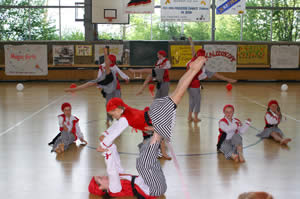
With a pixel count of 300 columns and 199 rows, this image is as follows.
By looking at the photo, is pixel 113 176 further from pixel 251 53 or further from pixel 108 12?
pixel 251 53

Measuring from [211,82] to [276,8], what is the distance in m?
5.30

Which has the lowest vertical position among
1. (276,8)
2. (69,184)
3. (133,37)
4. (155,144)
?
(69,184)

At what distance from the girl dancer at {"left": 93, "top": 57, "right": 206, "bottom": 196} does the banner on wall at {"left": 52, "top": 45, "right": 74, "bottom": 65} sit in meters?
14.8

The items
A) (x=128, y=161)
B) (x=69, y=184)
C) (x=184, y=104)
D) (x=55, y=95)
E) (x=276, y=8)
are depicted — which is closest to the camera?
(x=69, y=184)

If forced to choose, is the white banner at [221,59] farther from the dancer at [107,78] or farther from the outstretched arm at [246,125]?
the outstretched arm at [246,125]

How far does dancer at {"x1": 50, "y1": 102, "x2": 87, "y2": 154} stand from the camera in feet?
21.2

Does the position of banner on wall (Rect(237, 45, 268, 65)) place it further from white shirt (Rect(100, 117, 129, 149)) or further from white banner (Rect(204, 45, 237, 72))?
white shirt (Rect(100, 117, 129, 149))

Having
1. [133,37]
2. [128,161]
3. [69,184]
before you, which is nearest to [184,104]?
[128,161]

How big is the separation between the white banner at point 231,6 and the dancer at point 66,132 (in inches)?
526

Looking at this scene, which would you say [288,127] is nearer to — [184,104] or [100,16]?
[184,104]

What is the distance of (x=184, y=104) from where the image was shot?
11.6 meters

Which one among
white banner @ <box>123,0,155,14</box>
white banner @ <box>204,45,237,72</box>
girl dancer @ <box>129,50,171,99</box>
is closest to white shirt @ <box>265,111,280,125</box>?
girl dancer @ <box>129,50,171,99</box>

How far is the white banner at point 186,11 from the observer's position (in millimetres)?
17969

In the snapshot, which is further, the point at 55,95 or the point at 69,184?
the point at 55,95
